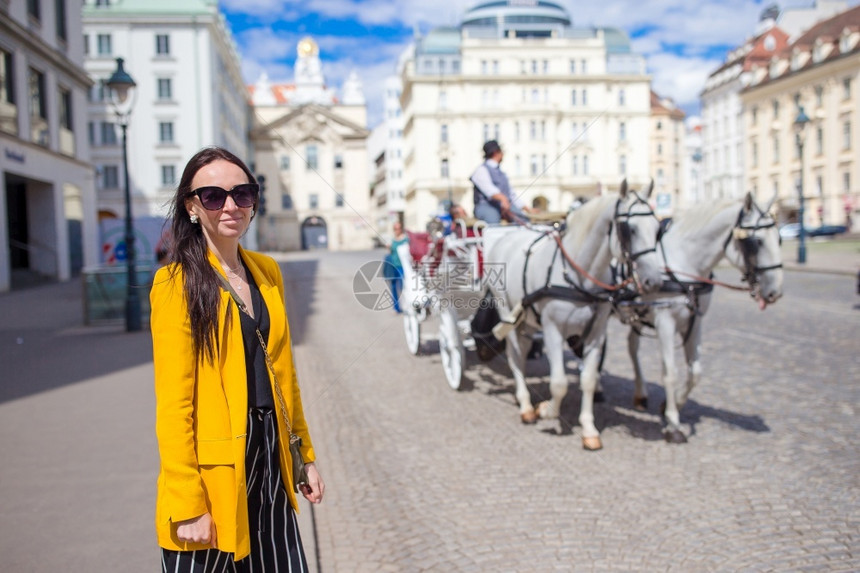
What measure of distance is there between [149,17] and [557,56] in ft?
118

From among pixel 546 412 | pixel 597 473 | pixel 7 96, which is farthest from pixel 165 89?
pixel 597 473

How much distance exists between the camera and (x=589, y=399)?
579 cm

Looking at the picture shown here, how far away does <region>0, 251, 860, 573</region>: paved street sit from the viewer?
3957 mm

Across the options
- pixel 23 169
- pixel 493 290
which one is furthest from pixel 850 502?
pixel 23 169

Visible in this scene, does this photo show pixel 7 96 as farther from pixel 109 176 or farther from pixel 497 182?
pixel 109 176

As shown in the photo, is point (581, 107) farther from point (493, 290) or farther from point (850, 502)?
point (850, 502)

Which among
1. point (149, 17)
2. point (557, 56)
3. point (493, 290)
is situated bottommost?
point (493, 290)

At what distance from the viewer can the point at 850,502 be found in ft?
14.6

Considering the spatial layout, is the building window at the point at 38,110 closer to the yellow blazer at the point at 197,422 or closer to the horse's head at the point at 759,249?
the horse's head at the point at 759,249

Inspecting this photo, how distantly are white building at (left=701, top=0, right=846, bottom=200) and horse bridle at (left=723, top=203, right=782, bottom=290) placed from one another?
63.2 m

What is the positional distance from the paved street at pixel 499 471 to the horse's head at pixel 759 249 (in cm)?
131

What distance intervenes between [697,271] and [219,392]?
500 cm

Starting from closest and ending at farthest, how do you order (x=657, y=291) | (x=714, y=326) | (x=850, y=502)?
(x=850, y=502)
(x=657, y=291)
(x=714, y=326)

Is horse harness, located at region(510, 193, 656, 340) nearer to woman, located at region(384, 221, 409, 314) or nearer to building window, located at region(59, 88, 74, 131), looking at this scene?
woman, located at region(384, 221, 409, 314)
